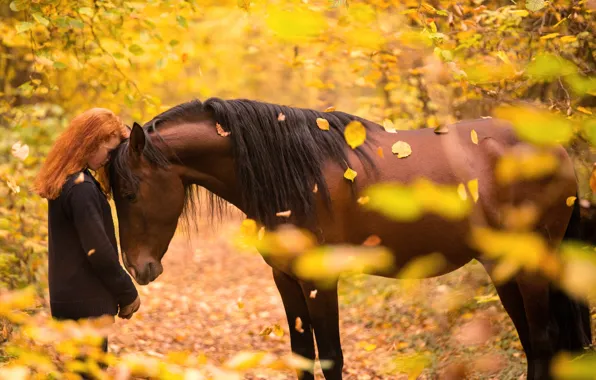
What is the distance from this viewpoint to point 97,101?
8.48 metres

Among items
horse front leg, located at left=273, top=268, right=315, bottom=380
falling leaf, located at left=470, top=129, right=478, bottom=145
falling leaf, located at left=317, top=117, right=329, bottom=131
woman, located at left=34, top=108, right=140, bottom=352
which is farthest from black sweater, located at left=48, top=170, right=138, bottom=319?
falling leaf, located at left=470, top=129, right=478, bottom=145

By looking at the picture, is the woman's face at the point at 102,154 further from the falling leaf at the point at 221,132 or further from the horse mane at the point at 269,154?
the falling leaf at the point at 221,132

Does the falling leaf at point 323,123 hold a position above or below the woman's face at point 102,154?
below

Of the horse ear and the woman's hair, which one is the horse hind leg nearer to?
the horse ear

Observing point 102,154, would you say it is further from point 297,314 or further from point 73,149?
point 297,314

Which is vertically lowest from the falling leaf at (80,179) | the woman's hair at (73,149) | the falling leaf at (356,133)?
the falling leaf at (80,179)

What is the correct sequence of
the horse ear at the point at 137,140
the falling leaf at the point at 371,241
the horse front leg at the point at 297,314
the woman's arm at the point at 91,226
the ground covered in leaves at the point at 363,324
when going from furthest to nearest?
the ground covered in leaves at the point at 363,324 → the horse front leg at the point at 297,314 → the falling leaf at the point at 371,241 → the horse ear at the point at 137,140 → the woman's arm at the point at 91,226

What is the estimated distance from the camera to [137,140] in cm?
320

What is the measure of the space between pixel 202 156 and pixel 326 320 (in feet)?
3.91

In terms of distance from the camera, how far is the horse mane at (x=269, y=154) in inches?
133

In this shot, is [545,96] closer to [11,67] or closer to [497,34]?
[497,34]

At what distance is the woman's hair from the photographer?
3004 mm

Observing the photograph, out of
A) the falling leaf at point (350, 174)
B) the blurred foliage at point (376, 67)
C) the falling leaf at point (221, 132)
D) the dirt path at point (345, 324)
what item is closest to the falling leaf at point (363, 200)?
the falling leaf at point (350, 174)

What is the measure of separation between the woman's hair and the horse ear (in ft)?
0.45
